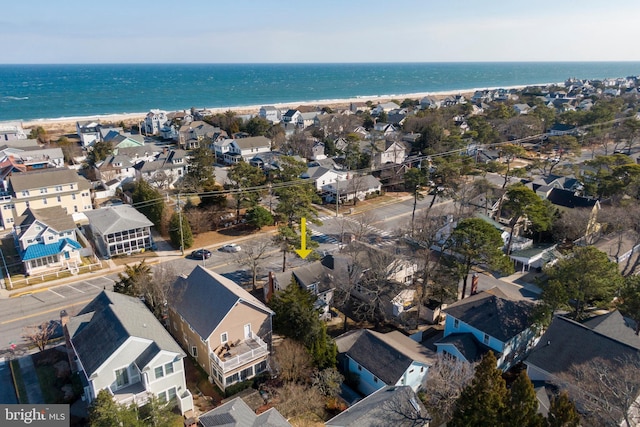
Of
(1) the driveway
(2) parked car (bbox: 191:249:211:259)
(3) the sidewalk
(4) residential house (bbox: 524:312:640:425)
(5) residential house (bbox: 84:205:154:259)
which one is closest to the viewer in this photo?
(4) residential house (bbox: 524:312:640:425)

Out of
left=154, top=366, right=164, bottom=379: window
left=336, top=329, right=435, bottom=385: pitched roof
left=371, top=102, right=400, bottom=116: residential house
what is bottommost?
left=336, top=329, right=435, bottom=385: pitched roof

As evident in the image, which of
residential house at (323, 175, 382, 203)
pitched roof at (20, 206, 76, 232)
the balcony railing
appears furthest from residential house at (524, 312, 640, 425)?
pitched roof at (20, 206, 76, 232)

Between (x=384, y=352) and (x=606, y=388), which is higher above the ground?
(x=606, y=388)

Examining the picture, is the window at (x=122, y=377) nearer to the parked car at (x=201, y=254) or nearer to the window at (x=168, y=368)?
the window at (x=168, y=368)

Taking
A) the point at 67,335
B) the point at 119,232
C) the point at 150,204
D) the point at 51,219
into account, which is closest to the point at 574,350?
the point at 67,335

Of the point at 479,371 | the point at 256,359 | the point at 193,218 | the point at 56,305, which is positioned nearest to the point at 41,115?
the point at 193,218

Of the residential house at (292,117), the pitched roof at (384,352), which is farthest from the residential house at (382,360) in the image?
the residential house at (292,117)

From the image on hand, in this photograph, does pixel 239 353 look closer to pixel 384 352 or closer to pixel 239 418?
pixel 239 418

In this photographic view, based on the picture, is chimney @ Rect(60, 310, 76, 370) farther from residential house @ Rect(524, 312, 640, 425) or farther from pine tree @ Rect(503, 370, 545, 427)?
residential house @ Rect(524, 312, 640, 425)
